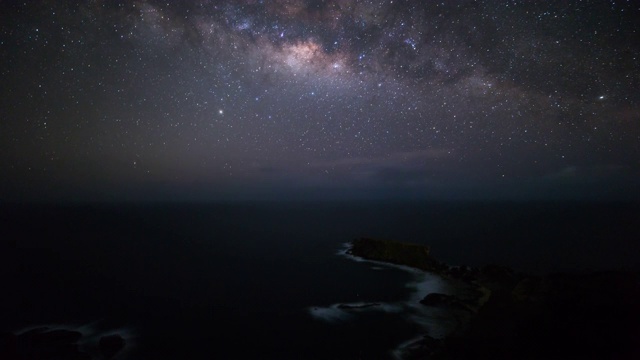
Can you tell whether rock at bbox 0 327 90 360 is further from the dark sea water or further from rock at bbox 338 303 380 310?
rock at bbox 338 303 380 310

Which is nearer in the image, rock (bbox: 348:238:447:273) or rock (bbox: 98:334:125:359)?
rock (bbox: 98:334:125:359)

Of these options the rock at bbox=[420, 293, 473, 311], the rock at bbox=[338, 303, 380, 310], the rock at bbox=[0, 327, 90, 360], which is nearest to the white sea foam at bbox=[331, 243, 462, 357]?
the rock at bbox=[338, 303, 380, 310]

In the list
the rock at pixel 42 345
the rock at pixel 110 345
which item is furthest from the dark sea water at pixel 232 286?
the rock at pixel 42 345

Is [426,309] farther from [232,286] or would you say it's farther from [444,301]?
[232,286]

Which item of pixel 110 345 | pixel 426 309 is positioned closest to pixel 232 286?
pixel 110 345

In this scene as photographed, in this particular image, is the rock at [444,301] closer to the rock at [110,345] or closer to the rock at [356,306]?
the rock at [356,306]

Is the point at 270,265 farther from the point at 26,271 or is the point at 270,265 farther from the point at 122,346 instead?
the point at 26,271
